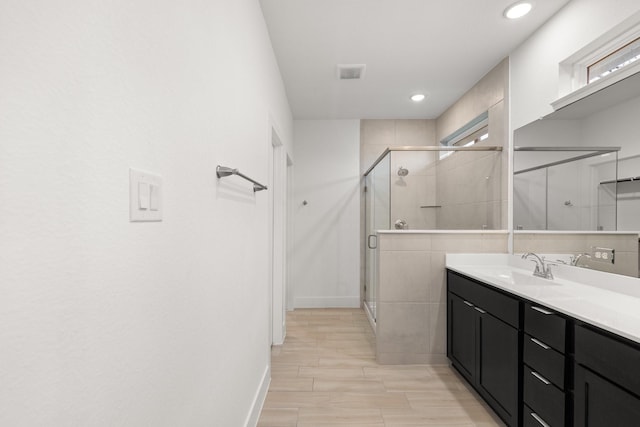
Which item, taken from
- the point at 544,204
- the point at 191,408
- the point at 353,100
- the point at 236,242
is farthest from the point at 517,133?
the point at 191,408

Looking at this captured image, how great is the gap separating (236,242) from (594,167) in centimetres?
210

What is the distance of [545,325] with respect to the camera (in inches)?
60.1

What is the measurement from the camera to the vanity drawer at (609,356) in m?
1.08

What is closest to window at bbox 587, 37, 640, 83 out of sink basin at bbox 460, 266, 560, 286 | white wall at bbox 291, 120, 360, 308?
sink basin at bbox 460, 266, 560, 286

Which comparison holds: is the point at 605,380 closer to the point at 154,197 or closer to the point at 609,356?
→ the point at 609,356

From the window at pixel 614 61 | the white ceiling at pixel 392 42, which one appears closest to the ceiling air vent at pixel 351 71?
the white ceiling at pixel 392 42

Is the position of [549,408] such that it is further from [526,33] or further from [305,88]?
[305,88]

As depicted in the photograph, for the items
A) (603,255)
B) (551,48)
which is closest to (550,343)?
(603,255)

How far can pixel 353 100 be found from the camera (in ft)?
12.0

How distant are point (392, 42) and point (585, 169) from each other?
1.60 meters

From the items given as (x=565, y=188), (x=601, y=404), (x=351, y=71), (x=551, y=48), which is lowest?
(x=601, y=404)

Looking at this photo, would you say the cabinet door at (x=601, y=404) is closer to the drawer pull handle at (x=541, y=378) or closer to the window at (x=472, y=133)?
the drawer pull handle at (x=541, y=378)

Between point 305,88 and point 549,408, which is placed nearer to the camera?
point 549,408

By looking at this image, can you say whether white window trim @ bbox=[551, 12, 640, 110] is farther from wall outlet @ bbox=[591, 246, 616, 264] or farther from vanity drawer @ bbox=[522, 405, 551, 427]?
vanity drawer @ bbox=[522, 405, 551, 427]
